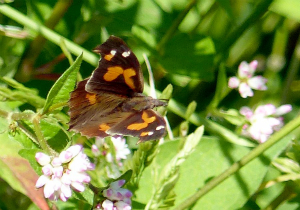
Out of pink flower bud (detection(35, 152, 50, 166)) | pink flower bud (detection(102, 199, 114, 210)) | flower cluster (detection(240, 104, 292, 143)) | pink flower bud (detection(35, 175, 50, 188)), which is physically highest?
pink flower bud (detection(35, 152, 50, 166))

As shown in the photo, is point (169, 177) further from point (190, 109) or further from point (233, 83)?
point (233, 83)

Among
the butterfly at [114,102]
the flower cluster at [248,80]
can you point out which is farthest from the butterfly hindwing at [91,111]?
the flower cluster at [248,80]

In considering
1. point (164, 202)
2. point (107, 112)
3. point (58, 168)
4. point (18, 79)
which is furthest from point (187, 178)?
point (18, 79)

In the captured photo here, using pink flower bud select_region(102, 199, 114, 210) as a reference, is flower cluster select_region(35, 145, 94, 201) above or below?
above

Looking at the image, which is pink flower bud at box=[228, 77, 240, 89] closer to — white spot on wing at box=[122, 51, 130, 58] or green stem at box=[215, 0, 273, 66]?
green stem at box=[215, 0, 273, 66]

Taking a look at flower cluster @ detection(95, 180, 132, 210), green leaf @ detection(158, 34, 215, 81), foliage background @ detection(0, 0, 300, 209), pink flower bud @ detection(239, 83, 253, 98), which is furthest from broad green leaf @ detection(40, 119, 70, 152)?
pink flower bud @ detection(239, 83, 253, 98)
